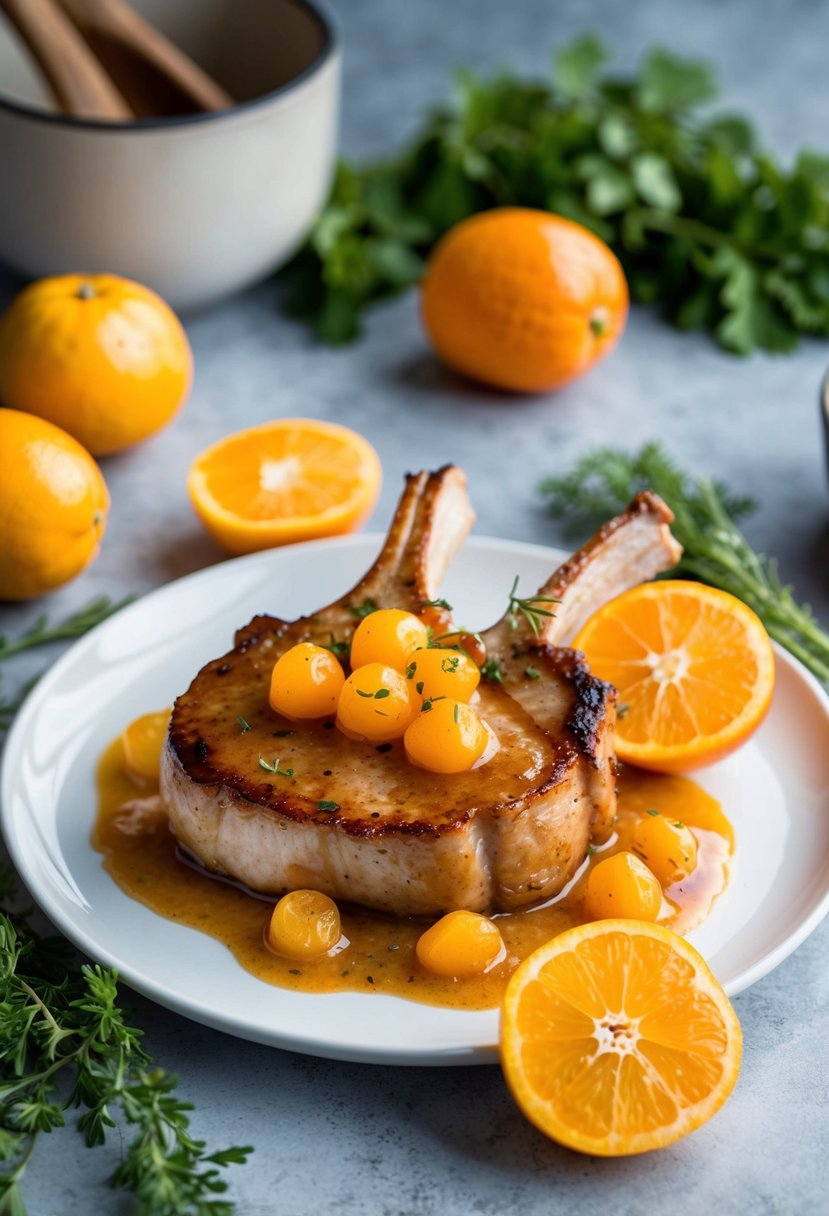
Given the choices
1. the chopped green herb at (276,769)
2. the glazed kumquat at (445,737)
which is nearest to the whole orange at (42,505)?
the chopped green herb at (276,769)

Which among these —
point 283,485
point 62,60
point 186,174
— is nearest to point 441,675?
point 283,485

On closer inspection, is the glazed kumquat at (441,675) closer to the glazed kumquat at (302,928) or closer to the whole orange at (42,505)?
the glazed kumquat at (302,928)

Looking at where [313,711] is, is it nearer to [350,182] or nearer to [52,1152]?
[52,1152]

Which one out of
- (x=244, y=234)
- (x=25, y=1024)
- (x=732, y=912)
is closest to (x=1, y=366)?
(x=244, y=234)

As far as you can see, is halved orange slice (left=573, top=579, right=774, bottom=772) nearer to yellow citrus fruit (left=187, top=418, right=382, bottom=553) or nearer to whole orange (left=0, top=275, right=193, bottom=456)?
yellow citrus fruit (left=187, top=418, right=382, bottom=553)

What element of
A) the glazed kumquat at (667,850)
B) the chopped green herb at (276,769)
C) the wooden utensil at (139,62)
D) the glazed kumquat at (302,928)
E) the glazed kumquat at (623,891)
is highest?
the wooden utensil at (139,62)

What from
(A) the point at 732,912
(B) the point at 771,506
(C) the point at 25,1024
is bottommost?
(B) the point at 771,506
